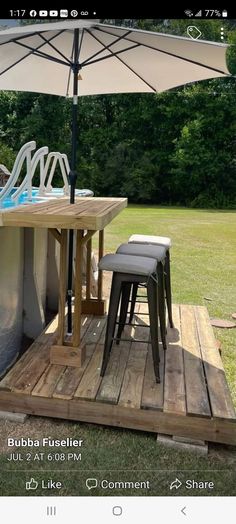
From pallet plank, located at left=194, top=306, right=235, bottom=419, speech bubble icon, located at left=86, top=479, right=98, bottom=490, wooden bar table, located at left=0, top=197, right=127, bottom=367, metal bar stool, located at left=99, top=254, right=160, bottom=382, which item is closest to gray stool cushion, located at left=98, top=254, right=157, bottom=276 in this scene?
metal bar stool, located at left=99, top=254, right=160, bottom=382

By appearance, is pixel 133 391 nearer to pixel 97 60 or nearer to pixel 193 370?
pixel 193 370

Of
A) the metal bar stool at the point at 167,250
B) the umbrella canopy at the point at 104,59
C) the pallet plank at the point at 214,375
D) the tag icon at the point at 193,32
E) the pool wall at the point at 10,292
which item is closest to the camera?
the tag icon at the point at 193,32

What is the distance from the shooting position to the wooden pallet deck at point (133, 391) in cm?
165

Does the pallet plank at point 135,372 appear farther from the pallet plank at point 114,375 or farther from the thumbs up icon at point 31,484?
the thumbs up icon at point 31,484

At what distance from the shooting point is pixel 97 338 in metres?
2.41

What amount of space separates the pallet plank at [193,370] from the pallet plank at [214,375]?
1.1 inches

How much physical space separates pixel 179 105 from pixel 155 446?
545 inches

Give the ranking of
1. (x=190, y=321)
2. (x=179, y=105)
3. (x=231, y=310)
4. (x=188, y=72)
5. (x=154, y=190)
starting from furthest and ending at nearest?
(x=154, y=190)
(x=179, y=105)
(x=231, y=310)
(x=190, y=321)
(x=188, y=72)

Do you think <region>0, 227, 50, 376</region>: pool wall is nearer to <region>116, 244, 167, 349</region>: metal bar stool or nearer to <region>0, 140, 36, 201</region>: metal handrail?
<region>0, 140, 36, 201</region>: metal handrail

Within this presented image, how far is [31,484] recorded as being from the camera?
3.66 feet
